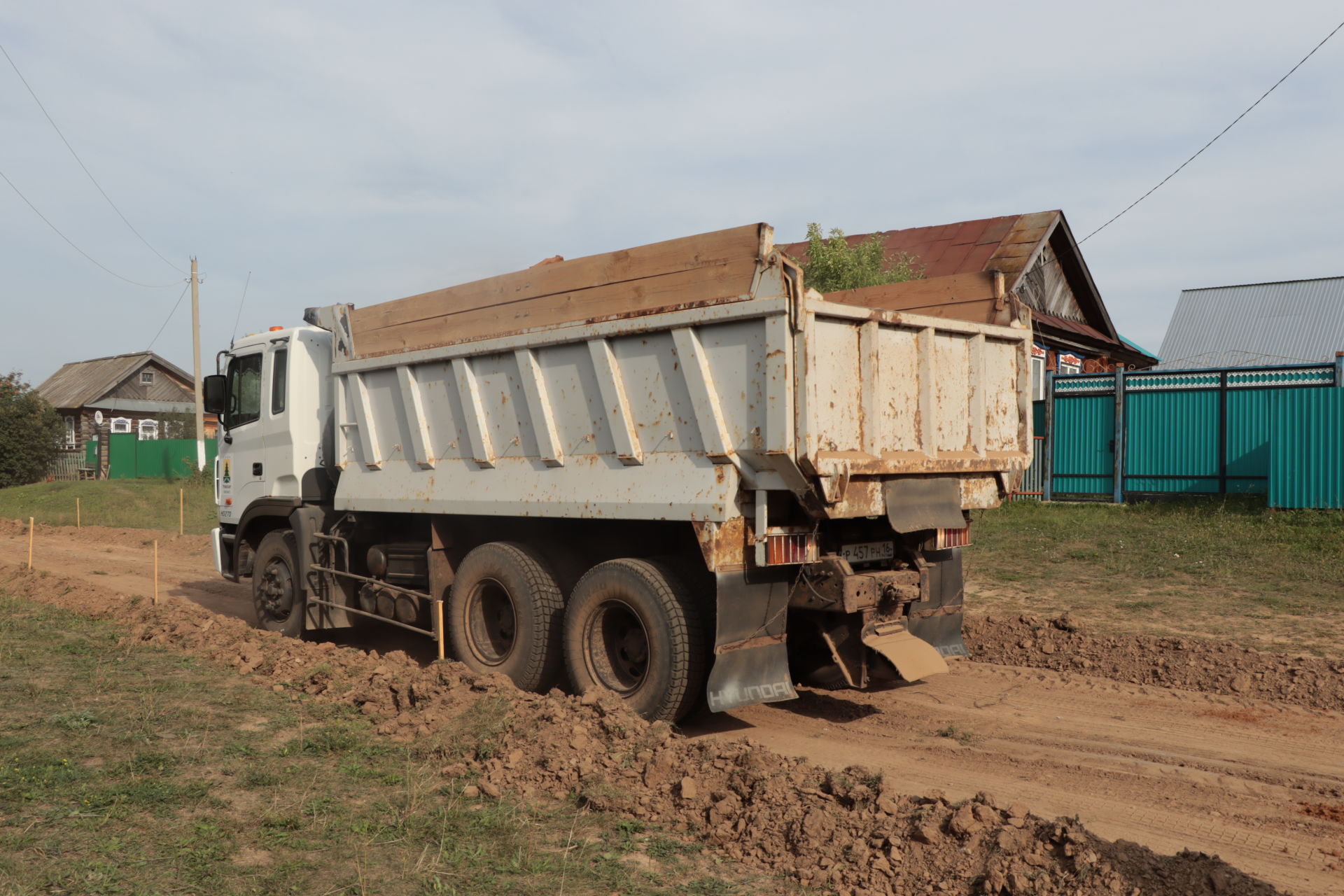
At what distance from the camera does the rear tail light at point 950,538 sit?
654cm

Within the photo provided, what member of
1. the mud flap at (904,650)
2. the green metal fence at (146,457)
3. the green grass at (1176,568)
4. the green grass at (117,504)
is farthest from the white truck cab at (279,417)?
the green metal fence at (146,457)

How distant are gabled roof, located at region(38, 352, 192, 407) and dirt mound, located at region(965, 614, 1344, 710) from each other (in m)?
46.9

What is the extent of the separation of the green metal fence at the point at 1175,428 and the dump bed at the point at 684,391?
9.65 m

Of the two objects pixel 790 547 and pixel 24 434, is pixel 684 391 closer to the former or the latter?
pixel 790 547

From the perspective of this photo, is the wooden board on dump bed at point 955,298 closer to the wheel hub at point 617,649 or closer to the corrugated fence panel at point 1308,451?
the wheel hub at point 617,649

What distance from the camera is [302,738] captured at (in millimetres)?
5723

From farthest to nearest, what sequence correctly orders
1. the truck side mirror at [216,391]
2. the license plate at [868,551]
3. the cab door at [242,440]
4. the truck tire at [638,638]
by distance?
the truck side mirror at [216,391]
the cab door at [242,440]
the license plate at [868,551]
the truck tire at [638,638]

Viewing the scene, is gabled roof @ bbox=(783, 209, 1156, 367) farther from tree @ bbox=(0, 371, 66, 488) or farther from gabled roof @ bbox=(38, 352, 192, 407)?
gabled roof @ bbox=(38, 352, 192, 407)

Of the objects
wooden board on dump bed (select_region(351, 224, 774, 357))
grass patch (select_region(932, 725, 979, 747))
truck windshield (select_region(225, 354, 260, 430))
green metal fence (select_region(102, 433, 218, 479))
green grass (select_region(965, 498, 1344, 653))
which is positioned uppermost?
wooden board on dump bed (select_region(351, 224, 774, 357))

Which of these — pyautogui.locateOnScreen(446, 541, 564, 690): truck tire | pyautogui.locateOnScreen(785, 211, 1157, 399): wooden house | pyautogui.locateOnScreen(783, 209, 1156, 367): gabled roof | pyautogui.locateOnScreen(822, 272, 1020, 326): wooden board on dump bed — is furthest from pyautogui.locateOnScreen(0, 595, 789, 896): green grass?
pyautogui.locateOnScreen(783, 209, 1156, 367): gabled roof

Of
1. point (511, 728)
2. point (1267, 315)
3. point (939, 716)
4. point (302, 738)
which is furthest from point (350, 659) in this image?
point (1267, 315)

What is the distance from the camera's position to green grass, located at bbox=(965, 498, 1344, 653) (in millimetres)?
9047

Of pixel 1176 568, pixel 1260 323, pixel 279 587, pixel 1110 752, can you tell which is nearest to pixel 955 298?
pixel 1110 752

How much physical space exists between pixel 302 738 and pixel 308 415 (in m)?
3.95
